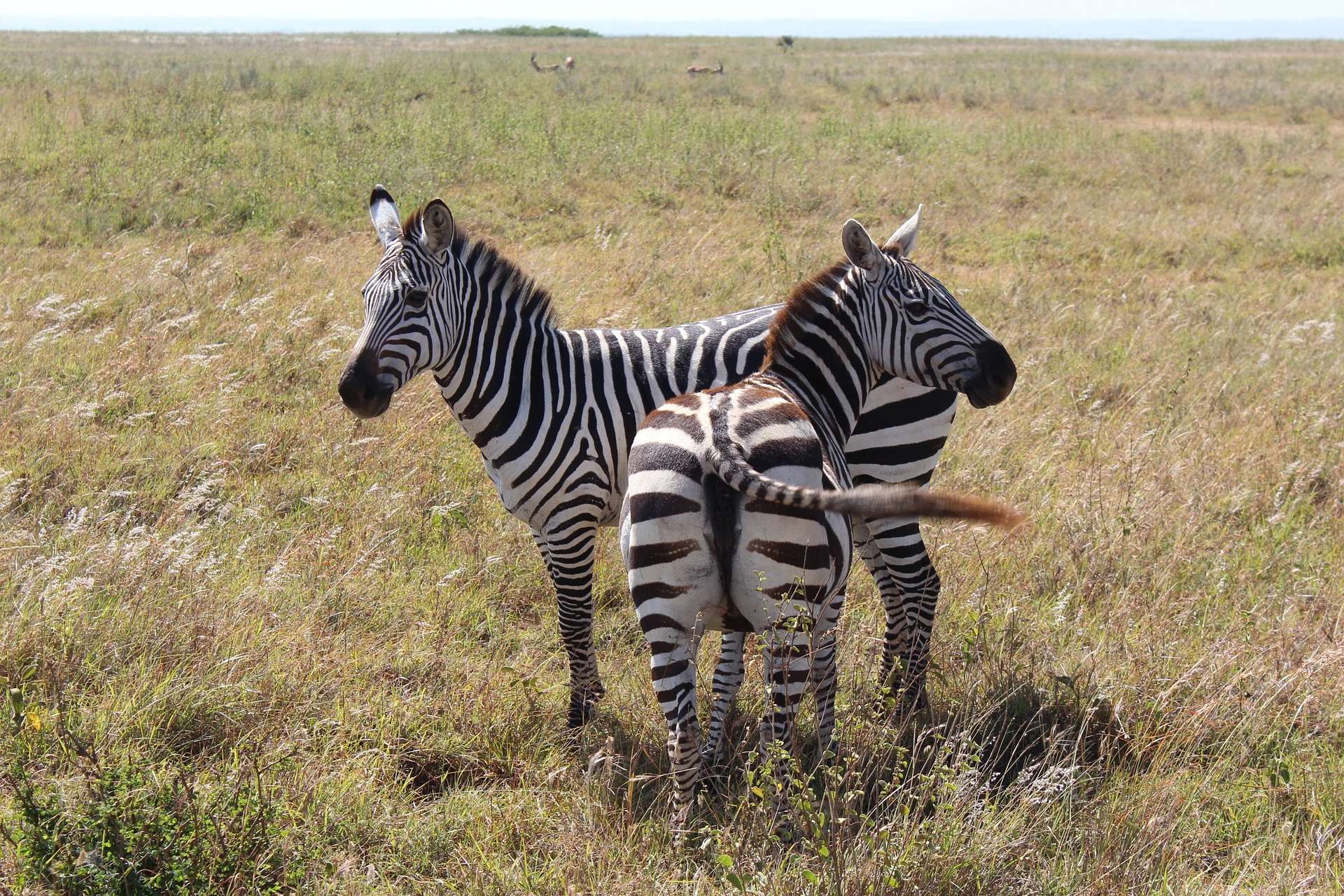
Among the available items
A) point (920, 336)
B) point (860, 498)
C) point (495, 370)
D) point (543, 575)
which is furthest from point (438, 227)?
point (860, 498)

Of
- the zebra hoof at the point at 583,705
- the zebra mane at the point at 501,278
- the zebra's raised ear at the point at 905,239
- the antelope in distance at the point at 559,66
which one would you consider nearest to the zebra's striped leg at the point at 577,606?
the zebra hoof at the point at 583,705

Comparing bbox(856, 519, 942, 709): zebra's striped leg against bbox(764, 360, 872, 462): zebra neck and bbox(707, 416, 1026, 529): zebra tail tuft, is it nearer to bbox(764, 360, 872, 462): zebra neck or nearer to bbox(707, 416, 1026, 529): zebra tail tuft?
bbox(764, 360, 872, 462): zebra neck

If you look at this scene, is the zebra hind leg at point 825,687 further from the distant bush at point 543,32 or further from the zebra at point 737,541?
the distant bush at point 543,32

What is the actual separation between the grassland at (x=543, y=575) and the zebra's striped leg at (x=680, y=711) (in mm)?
150

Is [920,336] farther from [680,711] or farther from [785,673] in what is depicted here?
[680,711]

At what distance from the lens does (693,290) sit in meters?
9.72

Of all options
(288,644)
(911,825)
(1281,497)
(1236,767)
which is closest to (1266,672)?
(1236,767)

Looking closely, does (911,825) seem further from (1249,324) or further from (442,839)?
(1249,324)

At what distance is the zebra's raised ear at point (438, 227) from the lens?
13.6ft

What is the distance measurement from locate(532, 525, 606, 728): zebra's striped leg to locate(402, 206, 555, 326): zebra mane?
103cm

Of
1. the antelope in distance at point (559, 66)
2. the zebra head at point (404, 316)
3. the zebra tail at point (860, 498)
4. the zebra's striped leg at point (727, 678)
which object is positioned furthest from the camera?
the antelope in distance at point (559, 66)

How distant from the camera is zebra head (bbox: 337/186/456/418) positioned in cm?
398

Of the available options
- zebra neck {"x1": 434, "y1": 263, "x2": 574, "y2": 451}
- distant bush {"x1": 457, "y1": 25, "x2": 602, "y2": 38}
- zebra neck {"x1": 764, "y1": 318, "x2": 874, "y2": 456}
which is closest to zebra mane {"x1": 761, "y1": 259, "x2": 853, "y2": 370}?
zebra neck {"x1": 764, "y1": 318, "x2": 874, "y2": 456}

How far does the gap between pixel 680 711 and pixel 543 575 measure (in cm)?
221
